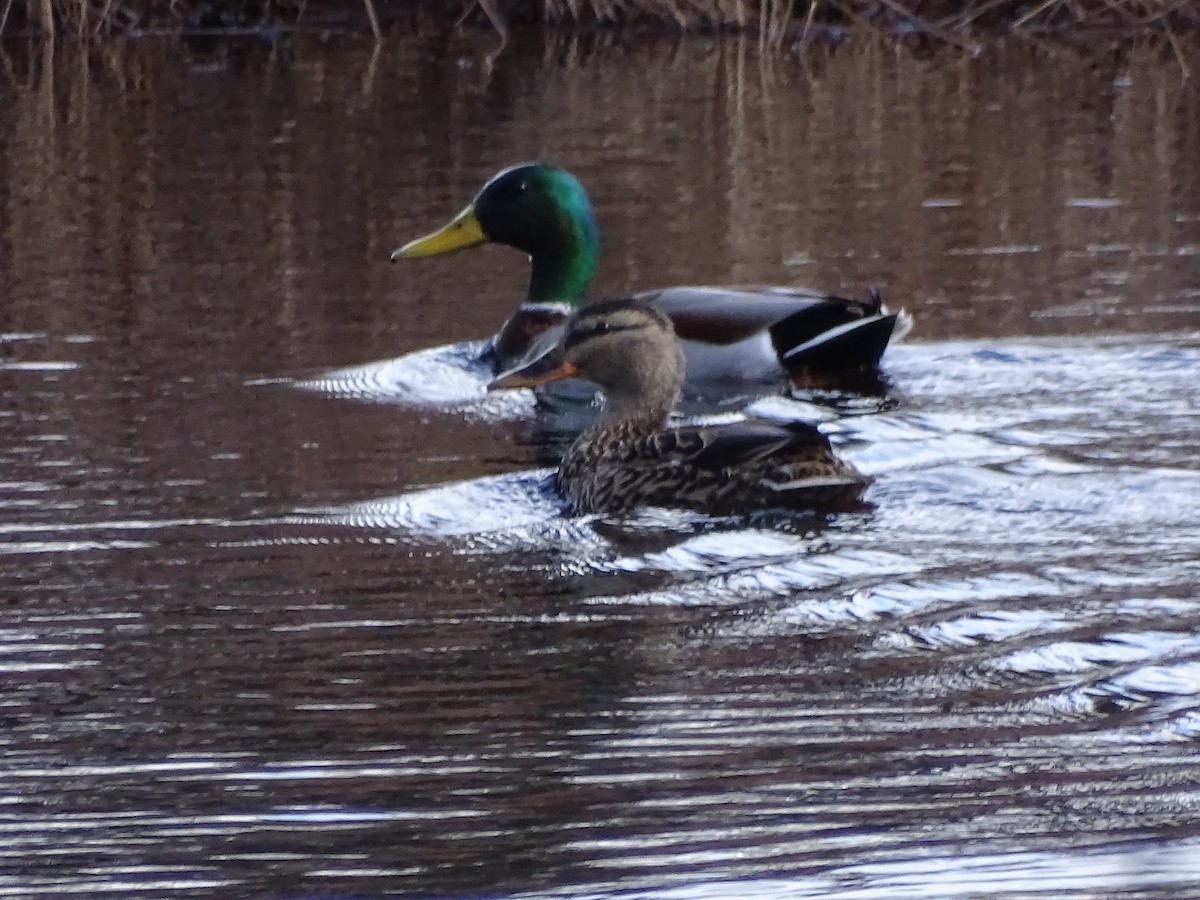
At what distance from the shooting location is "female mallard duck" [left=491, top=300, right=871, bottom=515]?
6.38 m

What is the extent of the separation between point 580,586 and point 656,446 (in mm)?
1018

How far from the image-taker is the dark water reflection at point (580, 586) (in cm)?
399

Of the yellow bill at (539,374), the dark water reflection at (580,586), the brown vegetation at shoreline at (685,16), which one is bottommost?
the dark water reflection at (580,586)

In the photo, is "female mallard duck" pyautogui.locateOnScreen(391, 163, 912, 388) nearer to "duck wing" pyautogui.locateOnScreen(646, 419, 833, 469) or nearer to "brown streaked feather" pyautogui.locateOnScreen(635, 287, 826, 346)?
"brown streaked feather" pyautogui.locateOnScreen(635, 287, 826, 346)

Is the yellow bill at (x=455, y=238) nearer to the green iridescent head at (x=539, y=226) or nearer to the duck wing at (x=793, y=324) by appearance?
the green iridescent head at (x=539, y=226)

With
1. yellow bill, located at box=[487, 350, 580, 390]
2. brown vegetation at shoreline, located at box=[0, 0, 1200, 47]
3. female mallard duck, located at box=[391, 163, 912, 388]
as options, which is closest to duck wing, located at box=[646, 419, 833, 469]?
yellow bill, located at box=[487, 350, 580, 390]

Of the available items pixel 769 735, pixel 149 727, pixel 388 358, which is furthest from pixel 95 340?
pixel 769 735

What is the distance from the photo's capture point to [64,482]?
682cm

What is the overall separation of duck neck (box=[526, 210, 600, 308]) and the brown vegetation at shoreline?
974cm

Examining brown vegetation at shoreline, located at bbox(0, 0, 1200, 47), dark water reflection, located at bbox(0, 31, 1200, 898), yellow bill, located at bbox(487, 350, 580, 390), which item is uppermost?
brown vegetation at shoreline, located at bbox(0, 0, 1200, 47)

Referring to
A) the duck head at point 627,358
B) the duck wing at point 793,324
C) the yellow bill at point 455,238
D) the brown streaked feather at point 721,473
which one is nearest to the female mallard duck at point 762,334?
the duck wing at point 793,324

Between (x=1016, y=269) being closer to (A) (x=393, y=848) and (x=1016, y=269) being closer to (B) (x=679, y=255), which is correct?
(B) (x=679, y=255)

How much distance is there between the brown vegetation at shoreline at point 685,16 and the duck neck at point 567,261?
9.74 metres

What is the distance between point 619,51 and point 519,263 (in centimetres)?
844
